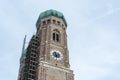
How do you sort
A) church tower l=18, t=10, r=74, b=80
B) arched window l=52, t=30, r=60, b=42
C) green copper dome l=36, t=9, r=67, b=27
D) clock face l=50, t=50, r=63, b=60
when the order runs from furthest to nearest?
green copper dome l=36, t=9, r=67, b=27, arched window l=52, t=30, r=60, b=42, clock face l=50, t=50, r=63, b=60, church tower l=18, t=10, r=74, b=80

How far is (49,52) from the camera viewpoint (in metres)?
71.3

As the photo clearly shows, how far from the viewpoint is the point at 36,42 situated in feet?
250

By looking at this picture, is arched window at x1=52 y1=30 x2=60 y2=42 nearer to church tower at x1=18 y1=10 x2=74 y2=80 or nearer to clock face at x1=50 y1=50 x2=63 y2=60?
church tower at x1=18 y1=10 x2=74 y2=80

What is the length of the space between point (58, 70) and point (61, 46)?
7265 mm

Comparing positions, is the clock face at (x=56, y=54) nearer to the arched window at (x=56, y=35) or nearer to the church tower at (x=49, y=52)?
the church tower at (x=49, y=52)

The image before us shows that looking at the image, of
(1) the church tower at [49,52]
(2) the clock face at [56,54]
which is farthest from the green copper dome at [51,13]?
(2) the clock face at [56,54]

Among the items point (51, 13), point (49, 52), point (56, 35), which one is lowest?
point (49, 52)

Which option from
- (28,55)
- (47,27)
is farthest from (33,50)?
(47,27)

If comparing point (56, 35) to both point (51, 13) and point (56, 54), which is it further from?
point (56, 54)

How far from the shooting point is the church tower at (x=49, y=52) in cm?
6794

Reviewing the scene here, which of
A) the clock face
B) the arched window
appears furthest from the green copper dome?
the clock face

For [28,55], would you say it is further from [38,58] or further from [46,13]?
[46,13]

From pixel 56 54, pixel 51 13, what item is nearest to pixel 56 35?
pixel 51 13

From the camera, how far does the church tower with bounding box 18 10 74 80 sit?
67.9 meters
